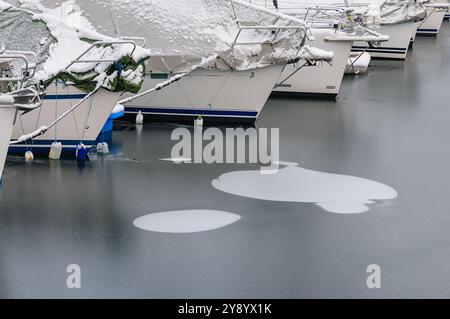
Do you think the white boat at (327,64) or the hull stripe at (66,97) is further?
the white boat at (327,64)

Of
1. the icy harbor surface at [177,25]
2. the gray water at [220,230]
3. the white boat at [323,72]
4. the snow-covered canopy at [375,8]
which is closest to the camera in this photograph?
the gray water at [220,230]

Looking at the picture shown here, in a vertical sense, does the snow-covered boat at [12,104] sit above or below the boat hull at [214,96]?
below

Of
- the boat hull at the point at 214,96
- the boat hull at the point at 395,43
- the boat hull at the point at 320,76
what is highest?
the boat hull at the point at 395,43

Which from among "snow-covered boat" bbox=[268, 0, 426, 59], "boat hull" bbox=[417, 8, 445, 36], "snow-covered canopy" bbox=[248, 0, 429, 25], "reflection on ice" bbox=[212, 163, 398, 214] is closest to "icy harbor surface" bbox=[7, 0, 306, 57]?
"snow-covered canopy" bbox=[248, 0, 429, 25]

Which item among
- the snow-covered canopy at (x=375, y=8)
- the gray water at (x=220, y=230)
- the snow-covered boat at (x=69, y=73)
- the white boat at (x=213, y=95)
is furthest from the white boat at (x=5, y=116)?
the snow-covered canopy at (x=375, y=8)

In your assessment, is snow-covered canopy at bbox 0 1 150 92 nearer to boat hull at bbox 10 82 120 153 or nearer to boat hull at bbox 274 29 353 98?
boat hull at bbox 10 82 120 153

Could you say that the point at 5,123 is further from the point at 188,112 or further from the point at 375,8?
the point at 375,8

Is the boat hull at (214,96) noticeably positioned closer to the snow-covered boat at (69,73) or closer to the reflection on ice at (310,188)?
the snow-covered boat at (69,73)
